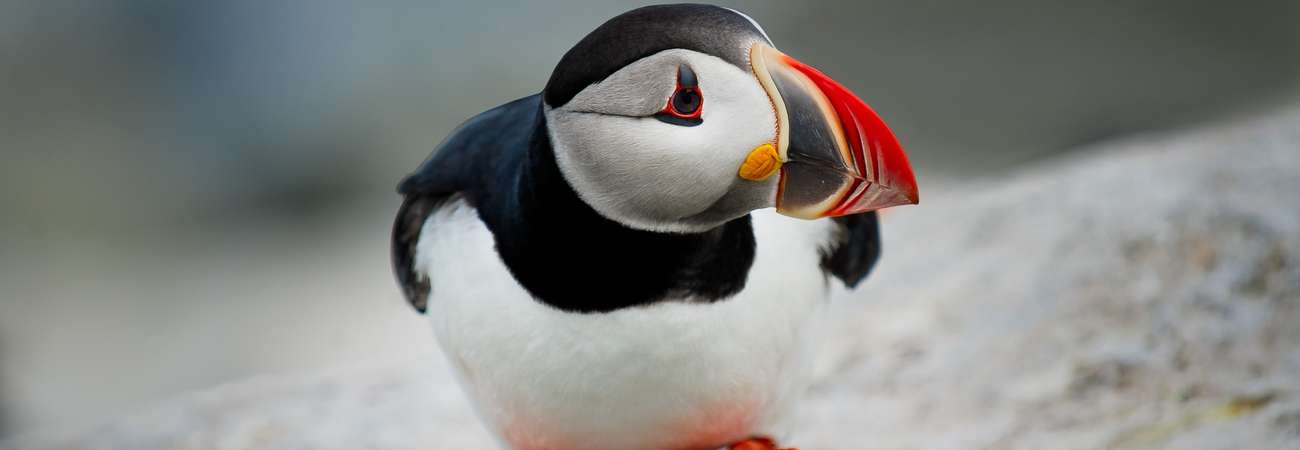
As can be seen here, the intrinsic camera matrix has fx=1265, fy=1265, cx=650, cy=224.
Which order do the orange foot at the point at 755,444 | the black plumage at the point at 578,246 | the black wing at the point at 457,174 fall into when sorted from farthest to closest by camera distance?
the orange foot at the point at 755,444, the black wing at the point at 457,174, the black plumage at the point at 578,246

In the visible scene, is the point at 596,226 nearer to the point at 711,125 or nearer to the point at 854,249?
the point at 711,125

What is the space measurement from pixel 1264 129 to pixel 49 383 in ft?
16.1

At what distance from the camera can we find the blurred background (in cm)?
556

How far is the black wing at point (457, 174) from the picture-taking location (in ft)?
6.77

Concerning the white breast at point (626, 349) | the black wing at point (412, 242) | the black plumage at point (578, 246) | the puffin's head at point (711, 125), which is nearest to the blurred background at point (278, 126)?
the black wing at point (412, 242)

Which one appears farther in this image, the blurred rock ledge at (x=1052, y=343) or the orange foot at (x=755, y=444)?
the blurred rock ledge at (x=1052, y=343)

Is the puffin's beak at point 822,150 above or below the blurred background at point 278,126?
below

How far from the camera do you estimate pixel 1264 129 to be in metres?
3.14

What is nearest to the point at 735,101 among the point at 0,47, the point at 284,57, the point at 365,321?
the point at 365,321

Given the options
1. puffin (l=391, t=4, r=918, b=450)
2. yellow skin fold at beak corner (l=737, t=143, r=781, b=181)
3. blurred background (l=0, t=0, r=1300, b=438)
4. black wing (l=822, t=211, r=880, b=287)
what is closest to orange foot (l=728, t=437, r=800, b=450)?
puffin (l=391, t=4, r=918, b=450)

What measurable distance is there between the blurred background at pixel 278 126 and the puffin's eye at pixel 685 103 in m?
3.83

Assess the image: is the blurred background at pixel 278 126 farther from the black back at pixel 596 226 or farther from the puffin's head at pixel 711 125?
the puffin's head at pixel 711 125

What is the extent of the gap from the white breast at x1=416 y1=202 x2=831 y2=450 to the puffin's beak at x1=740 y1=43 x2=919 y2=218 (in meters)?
0.29

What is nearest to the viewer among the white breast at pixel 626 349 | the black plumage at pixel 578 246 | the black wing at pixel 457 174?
the black plumage at pixel 578 246
